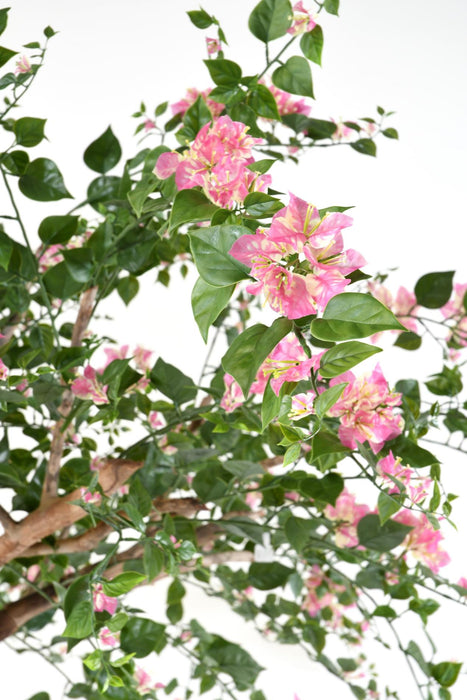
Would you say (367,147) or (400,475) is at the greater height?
(367,147)

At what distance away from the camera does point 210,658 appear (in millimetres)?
683

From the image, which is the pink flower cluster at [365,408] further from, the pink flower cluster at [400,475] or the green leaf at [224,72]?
the green leaf at [224,72]

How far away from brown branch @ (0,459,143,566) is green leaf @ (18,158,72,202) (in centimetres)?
19

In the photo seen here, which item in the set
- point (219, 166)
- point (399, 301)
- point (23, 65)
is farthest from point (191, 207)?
point (399, 301)

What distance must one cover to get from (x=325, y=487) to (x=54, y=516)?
0.19 meters

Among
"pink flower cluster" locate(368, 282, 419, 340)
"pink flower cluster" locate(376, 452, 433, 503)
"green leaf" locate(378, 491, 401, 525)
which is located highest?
"pink flower cluster" locate(368, 282, 419, 340)

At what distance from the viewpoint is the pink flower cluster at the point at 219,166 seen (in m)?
0.27

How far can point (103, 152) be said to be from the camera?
543mm

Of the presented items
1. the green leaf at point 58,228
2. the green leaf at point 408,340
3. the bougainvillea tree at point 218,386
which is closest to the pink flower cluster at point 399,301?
the bougainvillea tree at point 218,386

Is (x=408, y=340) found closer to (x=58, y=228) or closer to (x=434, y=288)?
(x=434, y=288)

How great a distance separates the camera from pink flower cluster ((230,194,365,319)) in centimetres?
23

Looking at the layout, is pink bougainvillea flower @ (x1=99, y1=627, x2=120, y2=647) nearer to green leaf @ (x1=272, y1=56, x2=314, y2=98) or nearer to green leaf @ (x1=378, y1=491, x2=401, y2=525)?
green leaf @ (x1=378, y1=491, x2=401, y2=525)

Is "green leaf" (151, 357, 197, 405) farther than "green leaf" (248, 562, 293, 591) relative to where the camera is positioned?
No

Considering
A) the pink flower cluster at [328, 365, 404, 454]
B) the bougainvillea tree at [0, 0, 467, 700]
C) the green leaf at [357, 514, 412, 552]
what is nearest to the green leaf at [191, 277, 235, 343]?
the bougainvillea tree at [0, 0, 467, 700]
